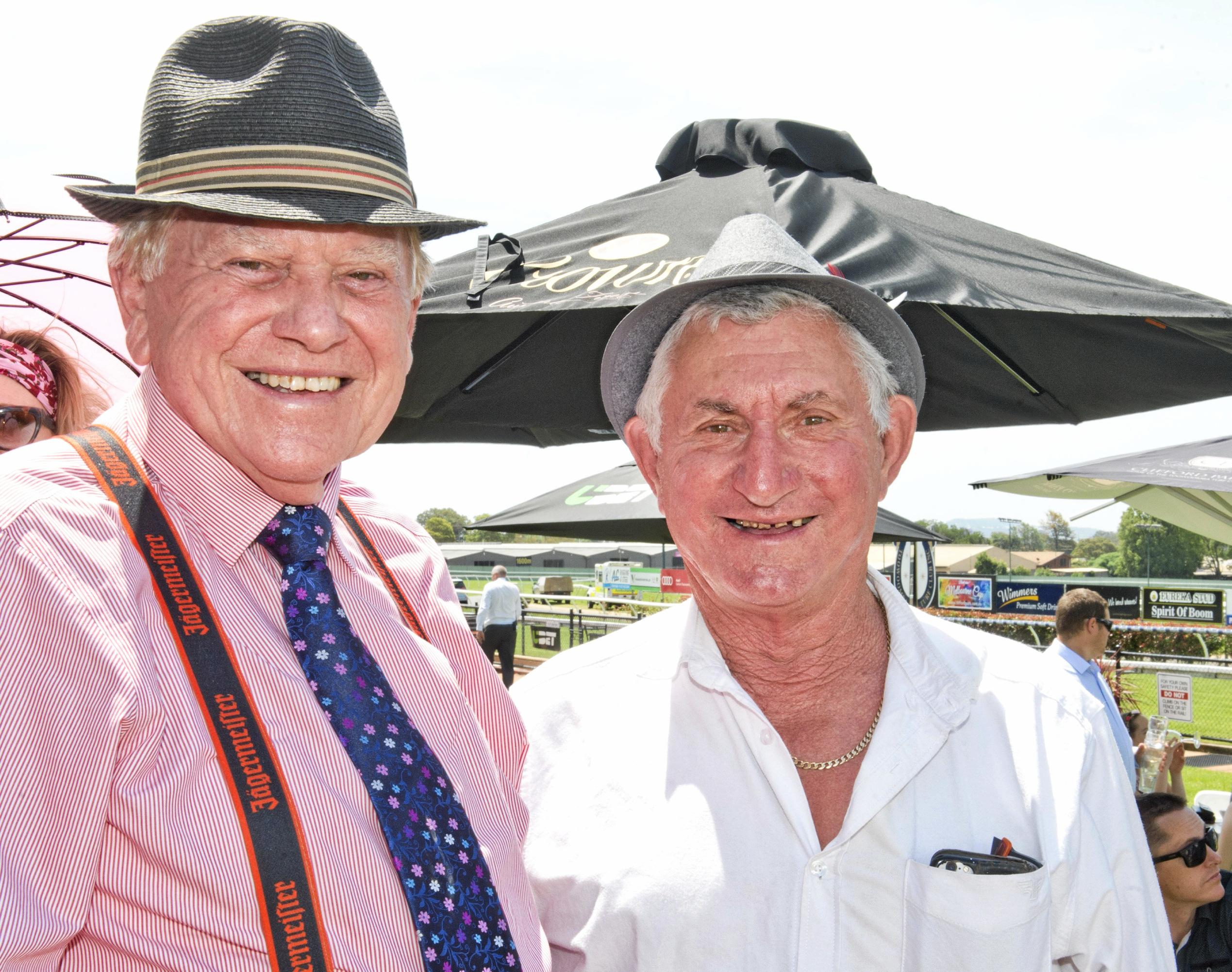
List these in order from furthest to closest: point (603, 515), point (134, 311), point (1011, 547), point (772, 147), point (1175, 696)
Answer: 1. point (1011, 547)
2. point (603, 515)
3. point (1175, 696)
4. point (772, 147)
5. point (134, 311)

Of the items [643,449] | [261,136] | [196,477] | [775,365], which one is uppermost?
[261,136]

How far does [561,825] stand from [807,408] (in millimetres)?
983

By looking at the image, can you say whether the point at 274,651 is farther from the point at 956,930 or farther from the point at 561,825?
the point at 956,930

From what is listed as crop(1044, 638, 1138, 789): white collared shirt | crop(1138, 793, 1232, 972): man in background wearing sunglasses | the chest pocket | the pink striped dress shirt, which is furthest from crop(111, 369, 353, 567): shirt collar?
crop(1044, 638, 1138, 789): white collared shirt

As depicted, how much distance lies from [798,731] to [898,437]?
69 centimetres

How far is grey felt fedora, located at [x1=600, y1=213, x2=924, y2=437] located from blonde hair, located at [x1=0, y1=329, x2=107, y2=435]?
1.34 meters

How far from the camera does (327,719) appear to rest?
133 centimetres

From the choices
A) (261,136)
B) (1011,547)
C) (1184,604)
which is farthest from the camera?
(1011,547)

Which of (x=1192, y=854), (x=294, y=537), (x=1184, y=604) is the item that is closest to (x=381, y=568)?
(x=294, y=537)

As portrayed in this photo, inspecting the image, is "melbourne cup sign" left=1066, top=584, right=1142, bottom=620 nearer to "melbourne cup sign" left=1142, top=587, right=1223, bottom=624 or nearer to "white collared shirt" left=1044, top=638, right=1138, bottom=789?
"melbourne cup sign" left=1142, top=587, right=1223, bottom=624

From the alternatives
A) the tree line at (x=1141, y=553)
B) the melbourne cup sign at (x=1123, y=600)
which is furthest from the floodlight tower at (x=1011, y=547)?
the melbourne cup sign at (x=1123, y=600)

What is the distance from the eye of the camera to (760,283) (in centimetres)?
196

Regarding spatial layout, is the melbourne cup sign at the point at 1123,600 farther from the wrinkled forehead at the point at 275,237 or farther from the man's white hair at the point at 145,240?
the man's white hair at the point at 145,240

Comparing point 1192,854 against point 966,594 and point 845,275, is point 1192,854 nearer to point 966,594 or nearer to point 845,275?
point 845,275
